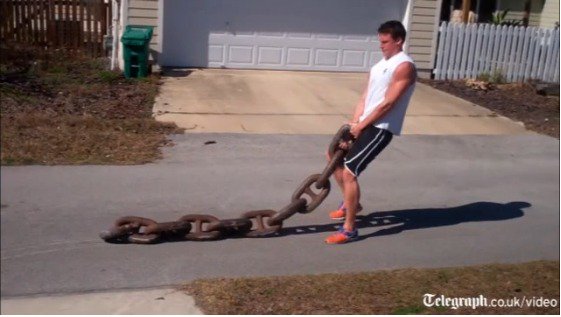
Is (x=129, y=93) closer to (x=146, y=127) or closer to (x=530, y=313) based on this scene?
(x=146, y=127)

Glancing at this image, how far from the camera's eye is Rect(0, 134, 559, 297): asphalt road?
203 inches

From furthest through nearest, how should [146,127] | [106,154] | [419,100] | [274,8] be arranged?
[274,8]
[419,100]
[146,127]
[106,154]

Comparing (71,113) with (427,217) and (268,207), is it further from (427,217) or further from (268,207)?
(427,217)

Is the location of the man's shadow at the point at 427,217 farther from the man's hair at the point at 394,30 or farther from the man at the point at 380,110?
the man's hair at the point at 394,30

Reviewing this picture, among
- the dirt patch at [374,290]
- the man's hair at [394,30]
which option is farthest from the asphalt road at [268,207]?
the man's hair at [394,30]

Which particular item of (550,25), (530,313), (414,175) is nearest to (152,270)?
(530,313)

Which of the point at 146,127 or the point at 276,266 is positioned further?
the point at 146,127

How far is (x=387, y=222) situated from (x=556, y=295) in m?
2.02

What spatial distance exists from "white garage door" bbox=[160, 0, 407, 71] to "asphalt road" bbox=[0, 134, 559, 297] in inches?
228

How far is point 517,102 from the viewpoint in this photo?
14531 mm

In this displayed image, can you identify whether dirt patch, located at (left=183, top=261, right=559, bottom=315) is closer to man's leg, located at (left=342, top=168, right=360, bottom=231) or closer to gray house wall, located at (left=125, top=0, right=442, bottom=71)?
man's leg, located at (left=342, top=168, right=360, bottom=231)

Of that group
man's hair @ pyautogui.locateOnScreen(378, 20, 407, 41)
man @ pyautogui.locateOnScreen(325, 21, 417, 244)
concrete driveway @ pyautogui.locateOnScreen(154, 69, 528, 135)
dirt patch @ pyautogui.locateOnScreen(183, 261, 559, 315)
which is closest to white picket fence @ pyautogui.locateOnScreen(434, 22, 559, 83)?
concrete driveway @ pyautogui.locateOnScreen(154, 69, 528, 135)

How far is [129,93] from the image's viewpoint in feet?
39.7

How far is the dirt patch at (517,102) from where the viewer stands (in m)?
12.7
